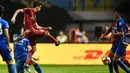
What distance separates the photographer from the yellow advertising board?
27266mm

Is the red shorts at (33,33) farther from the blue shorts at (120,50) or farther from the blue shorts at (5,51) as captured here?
the blue shorts at (120,50)

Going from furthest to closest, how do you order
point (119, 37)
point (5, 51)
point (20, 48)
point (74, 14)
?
point (74, 14)
point (119, 37)
point (20, 48)
point (5, 51)

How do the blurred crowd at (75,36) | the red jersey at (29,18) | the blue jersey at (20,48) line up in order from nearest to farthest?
the blue jersey at (20,48)
the red jersey at (29,18)
the blurred crowd at (75,36)

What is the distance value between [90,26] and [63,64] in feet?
15.1

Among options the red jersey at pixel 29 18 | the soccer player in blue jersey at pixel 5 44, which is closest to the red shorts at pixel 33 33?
the red jersey at pixel 29 18

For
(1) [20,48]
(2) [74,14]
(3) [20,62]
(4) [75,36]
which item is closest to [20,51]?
(1) [20,48]

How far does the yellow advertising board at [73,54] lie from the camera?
89.5 feet

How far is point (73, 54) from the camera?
27375mm

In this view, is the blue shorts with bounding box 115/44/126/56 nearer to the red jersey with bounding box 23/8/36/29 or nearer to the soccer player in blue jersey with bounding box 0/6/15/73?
the red jersey with bounding box 23/8/36/29

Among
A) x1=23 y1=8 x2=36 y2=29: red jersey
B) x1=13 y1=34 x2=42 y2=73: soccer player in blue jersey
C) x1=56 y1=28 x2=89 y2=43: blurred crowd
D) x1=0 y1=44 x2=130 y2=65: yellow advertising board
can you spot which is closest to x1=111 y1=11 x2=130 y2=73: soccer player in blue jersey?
x1=23 y1=8 x2=36 y2=29: red jersey

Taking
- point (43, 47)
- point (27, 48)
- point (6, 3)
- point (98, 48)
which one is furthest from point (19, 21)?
point (27, 48)

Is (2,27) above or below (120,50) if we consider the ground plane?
above

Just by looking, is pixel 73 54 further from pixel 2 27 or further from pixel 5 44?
pixel 2 27

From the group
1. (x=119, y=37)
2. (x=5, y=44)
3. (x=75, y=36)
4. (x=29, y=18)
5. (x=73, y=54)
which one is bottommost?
(x=73, y=54)
